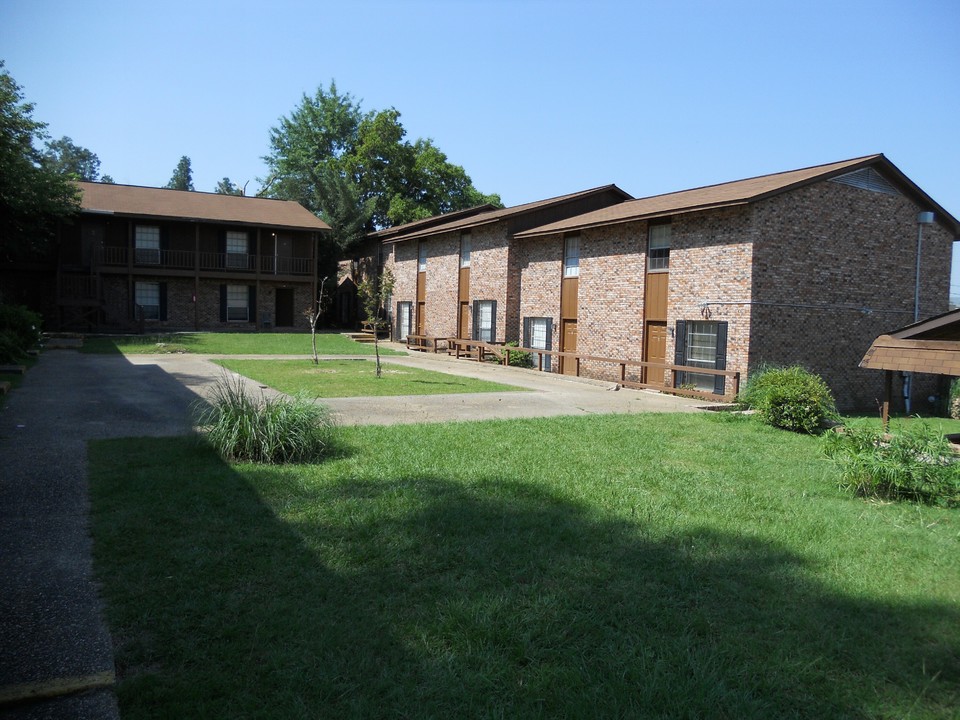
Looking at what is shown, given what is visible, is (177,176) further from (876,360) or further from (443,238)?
(876,360)

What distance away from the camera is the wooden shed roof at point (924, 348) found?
10.7m

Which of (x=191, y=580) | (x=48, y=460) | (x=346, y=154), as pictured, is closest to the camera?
(x=191, y=580)

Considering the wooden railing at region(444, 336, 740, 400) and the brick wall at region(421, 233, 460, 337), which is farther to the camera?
the brick wall at region(421, 233, 460, 337)

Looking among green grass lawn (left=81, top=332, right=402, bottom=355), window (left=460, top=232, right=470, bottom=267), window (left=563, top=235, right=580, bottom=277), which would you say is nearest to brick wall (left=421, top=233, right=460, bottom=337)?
window (left=460, top=232, right=470, bottom=267)

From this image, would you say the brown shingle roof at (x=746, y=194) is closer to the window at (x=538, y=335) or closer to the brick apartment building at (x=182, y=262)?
the window at (x=538, y=335)

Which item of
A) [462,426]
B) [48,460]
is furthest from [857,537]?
[48,460]

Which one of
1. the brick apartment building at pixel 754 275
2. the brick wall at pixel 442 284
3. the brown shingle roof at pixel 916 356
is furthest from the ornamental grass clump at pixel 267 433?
the brick wall at pixel 442 284

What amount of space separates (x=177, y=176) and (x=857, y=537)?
341 ft

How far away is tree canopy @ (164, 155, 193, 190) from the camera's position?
93988 mm

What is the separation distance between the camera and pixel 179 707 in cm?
325

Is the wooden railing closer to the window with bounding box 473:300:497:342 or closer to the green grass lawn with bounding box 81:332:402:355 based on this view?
the window with bounding box 473:300:497:342

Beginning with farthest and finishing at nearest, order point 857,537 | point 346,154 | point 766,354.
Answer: point 346,154, point 766,354, point 857,537

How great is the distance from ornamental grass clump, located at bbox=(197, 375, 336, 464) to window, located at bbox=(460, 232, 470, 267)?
893 inches

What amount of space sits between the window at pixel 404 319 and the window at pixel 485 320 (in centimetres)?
734
